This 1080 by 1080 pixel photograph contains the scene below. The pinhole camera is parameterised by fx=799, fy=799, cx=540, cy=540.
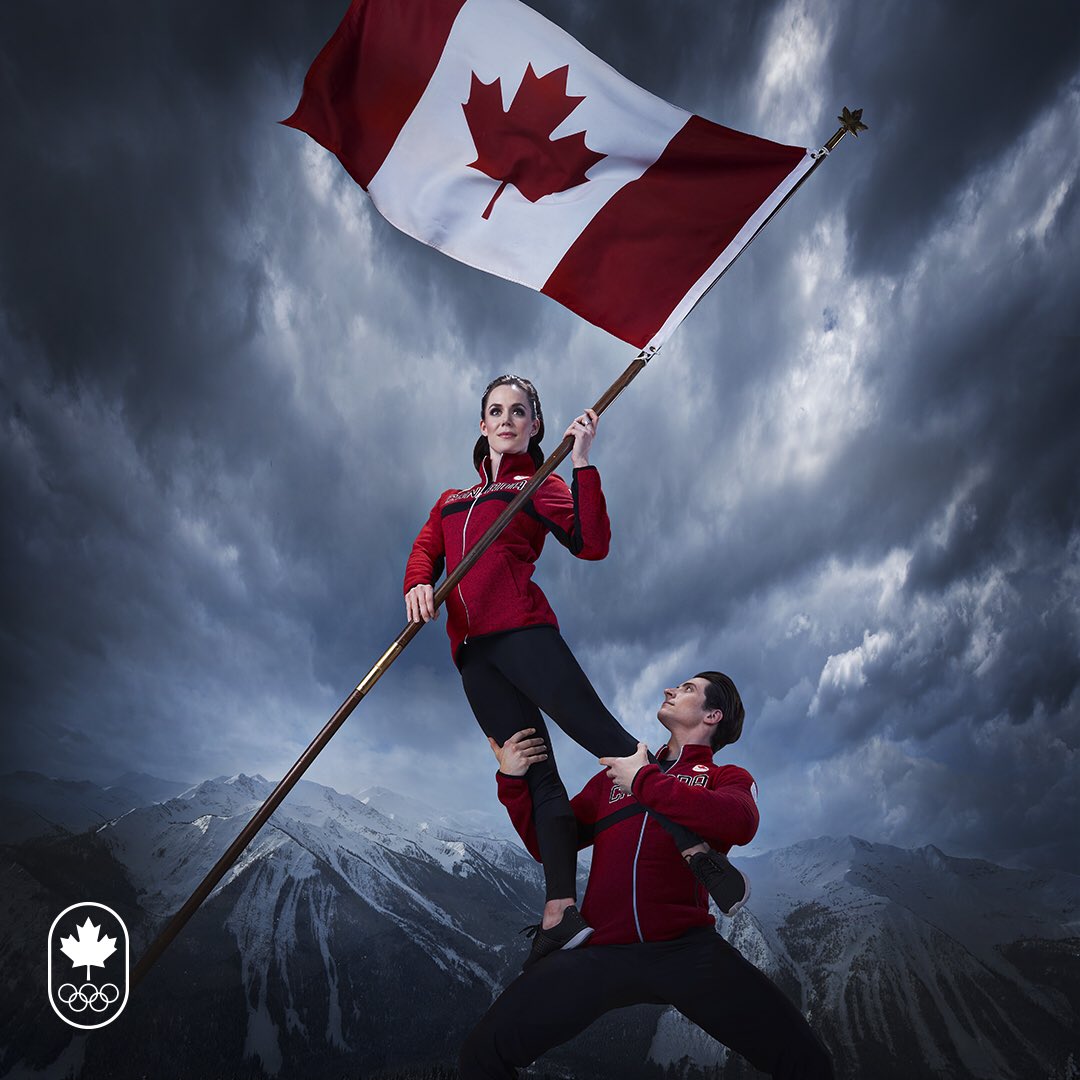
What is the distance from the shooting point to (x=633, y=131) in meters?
3.46

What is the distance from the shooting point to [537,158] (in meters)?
3.50

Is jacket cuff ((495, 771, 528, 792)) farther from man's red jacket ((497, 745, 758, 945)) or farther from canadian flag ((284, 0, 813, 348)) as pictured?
canadian flag ((284, 0, 813, 348))

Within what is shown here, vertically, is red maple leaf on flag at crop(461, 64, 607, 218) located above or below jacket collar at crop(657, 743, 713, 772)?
above

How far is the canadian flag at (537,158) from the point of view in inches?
131

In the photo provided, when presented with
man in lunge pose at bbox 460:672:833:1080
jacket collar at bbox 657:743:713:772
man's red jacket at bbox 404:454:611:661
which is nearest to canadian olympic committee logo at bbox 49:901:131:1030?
man in lunge pose at bbox 460:672:833:1080

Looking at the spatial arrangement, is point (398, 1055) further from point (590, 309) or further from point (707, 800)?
point (590, 309)

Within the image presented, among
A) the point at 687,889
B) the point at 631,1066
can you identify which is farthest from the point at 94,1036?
the point at 687,889

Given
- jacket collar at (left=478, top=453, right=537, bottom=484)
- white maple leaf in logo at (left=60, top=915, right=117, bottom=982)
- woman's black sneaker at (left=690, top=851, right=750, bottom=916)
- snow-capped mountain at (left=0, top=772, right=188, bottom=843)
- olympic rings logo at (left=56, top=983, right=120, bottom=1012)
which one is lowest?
olympic rings logo at (left=56, top=983, right=120, bottom=1012)

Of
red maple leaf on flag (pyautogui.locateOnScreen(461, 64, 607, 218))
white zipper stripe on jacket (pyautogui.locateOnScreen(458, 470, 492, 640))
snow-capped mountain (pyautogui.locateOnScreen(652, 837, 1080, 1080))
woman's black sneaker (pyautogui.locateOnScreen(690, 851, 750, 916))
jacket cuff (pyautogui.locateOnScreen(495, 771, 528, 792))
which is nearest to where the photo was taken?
woman's black sneaker (pyautogui.locateOnScreen(690, 851, 750, 916))

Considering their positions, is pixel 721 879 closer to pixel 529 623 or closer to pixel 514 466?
pixel 529 623

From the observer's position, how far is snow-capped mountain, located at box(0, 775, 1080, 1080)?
221 inches

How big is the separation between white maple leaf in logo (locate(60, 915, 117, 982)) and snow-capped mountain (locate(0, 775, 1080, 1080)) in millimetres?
3059

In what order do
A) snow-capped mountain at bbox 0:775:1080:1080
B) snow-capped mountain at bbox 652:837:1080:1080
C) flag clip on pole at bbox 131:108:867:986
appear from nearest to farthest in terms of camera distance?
flag clip on pole at bbox 131:108:867:986 < snow-capped mountain at bbox 0:775:1080:1080 < snow-capped mountain at bbox 652:837:1080:1080

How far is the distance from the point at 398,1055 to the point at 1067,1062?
16.5 ft
